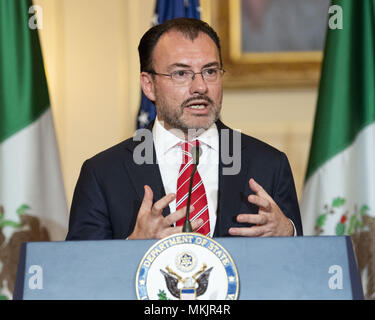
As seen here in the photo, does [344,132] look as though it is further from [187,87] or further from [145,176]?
[145,176]

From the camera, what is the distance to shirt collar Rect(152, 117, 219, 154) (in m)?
2.35

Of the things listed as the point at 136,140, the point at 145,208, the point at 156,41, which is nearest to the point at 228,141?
the point at 136,140

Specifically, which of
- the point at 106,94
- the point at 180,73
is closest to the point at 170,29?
the point at 180,73

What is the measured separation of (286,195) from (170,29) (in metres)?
0.86

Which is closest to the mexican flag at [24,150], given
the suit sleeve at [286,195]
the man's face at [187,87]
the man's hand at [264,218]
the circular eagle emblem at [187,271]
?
the man's face at [187,87]

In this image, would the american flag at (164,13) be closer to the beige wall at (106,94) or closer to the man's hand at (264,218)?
the beige wall at (106,94)

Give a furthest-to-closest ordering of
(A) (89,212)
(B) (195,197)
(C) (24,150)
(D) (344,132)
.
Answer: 1. (D) (344,132)
2. (C) (24,150)
3. (A) (89,212)
4. (B) (195,197)

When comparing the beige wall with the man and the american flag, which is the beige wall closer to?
the american flag

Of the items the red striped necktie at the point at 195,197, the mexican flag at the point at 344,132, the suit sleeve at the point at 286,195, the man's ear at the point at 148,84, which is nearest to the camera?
the red striped necktie at the point at 195,197

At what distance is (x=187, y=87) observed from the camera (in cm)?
232

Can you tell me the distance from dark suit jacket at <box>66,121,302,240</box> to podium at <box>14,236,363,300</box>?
0.65m

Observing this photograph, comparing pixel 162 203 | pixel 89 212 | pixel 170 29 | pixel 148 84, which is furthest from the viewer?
pixel 148 84

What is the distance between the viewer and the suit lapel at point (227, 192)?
2.12 meters

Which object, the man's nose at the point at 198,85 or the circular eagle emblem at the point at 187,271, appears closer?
the circular eagle emblem at the point at 187,271
